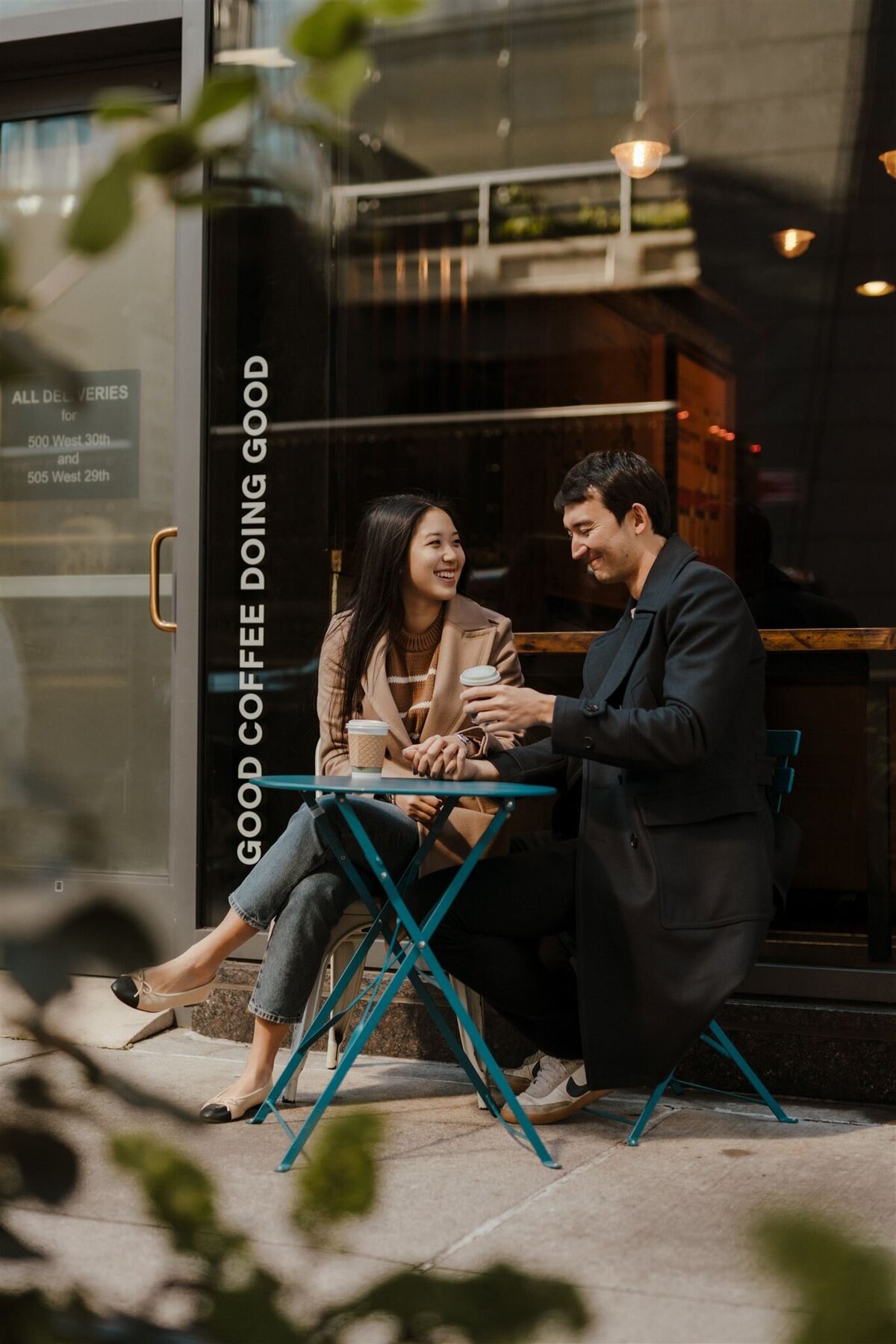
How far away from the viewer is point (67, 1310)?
1.91 feet

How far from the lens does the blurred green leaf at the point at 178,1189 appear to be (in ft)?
1.96

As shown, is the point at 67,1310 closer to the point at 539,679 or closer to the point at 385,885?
the point at 385,885

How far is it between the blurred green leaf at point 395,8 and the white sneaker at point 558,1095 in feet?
10.6

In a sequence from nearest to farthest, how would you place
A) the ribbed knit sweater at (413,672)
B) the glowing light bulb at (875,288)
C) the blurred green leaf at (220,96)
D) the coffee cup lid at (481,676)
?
the blurred green leaf at (220,96) → the coffee cup lid at (481,676) → the ribbed knit sweater at (413,672) → the glowing light bulb at (875,288)

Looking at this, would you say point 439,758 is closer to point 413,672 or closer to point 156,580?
point 413,672

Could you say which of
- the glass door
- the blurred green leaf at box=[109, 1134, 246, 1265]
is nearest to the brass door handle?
the glass door

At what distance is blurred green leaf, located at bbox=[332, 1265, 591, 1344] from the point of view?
0.56m

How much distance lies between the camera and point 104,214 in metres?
0.44

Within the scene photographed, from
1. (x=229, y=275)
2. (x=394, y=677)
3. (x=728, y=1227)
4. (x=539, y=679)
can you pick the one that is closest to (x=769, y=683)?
(x=539, y=679)

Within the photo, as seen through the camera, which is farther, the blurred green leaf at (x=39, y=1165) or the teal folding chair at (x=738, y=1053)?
the teal folding chair at (x=738, y=1053)

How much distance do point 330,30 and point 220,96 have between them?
1.6 inches

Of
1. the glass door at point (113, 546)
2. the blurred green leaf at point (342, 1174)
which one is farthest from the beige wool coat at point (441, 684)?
the blurred green leaf at point (342, 1174)

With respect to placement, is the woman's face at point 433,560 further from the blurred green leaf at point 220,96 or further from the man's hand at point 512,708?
the blurred green leaf at point 220,96

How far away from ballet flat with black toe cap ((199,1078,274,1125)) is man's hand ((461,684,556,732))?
1.02m
